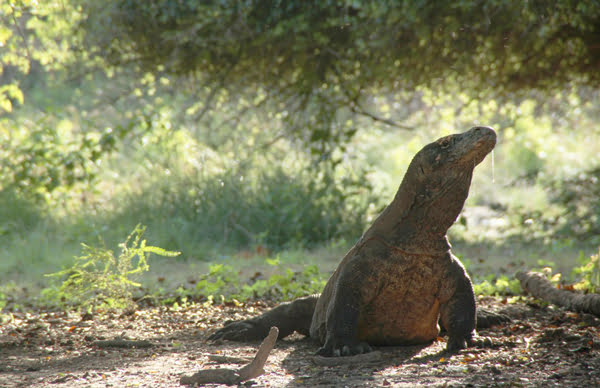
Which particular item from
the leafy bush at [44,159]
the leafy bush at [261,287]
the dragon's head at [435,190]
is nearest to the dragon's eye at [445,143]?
the dragon's head at [435,190]

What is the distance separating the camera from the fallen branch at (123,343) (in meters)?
3.98

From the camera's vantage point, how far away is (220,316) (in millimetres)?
5086

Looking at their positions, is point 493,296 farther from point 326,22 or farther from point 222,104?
point 222,104

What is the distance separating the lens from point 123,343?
13.1ft

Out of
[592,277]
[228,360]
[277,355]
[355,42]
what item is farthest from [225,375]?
[355,42]

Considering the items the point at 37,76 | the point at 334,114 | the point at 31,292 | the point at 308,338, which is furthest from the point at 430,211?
the point at 37,76

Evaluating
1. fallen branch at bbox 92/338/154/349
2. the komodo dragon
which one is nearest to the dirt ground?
fallen branch at bbox 92/338/154/349

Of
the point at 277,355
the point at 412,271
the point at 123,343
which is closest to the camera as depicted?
the point at 412,271

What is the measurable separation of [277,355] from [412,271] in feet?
2.92

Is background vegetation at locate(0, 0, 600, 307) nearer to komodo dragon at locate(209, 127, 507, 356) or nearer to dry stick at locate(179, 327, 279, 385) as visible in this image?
komodo dragon at locate(209, 127, 507, 356)

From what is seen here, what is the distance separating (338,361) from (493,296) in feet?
9.40

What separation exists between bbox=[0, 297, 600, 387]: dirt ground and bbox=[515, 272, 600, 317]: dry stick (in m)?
0.07

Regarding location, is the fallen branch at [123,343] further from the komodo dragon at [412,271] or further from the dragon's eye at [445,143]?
the dragon's eye at [445,143]

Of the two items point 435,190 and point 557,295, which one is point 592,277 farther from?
point 435,190
